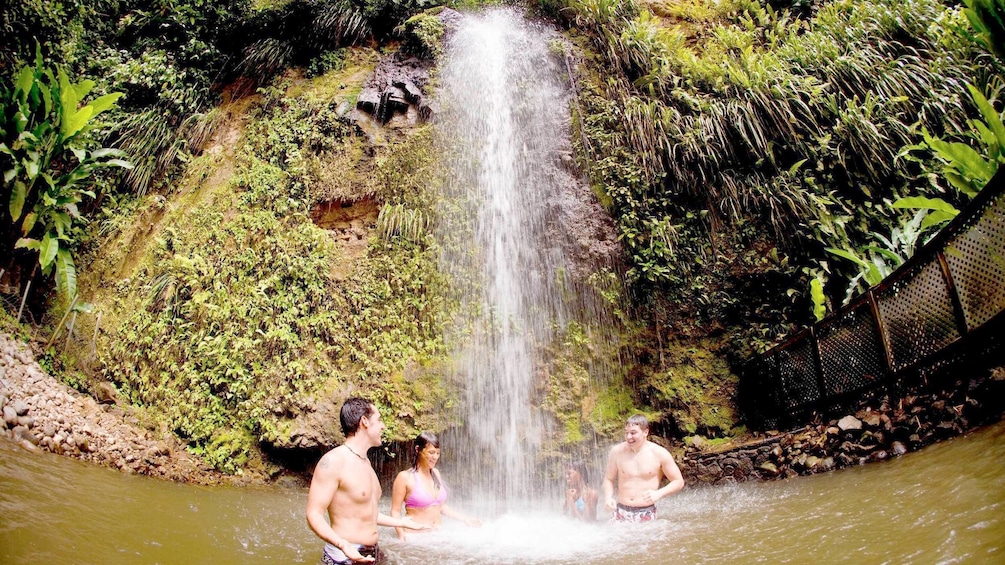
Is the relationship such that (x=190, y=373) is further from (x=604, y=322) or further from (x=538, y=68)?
(x=538, y=68)

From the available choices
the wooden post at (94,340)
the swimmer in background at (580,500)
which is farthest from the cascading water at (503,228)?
the wooden post at (94,340)

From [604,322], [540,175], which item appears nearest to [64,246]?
[540,175]

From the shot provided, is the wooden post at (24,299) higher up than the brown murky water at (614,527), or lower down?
higher up

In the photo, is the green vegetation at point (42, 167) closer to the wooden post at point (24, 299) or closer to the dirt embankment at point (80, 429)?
the wooden post at point (24, 299)

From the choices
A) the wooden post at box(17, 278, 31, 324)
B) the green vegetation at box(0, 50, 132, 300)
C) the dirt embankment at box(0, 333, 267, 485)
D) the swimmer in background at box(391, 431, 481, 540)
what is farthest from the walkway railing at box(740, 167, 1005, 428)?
the wooden post at box(17, 278, 31, 324)

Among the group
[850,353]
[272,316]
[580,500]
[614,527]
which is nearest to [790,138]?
[850,353]

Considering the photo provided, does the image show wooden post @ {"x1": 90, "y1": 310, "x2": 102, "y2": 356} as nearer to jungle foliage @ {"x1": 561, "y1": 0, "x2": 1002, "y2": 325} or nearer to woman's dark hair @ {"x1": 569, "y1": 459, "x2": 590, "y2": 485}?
woman's dark hair @ {"x1": 569, "y1": 459, "x2": 590, "y2": 485}

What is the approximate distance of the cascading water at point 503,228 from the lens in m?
6.80

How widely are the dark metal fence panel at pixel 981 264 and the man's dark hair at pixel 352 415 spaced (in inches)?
176

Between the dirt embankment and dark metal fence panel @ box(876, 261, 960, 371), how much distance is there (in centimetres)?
695

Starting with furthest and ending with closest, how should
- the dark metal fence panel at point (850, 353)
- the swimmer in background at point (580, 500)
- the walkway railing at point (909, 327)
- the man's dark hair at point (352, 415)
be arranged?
1. the swimmer in background at point (580, 500)
2. the dark metal fence panel at point (850, 353)
3. the walkway railing at point (909, 327)
4. the man's dark hair at point (352, 415)

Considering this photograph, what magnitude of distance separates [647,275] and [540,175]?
2.37 metres

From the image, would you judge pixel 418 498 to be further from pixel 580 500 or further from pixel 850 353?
pixel 850 353

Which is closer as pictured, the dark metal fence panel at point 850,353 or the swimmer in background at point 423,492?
the swimmer in background at point 423,492
